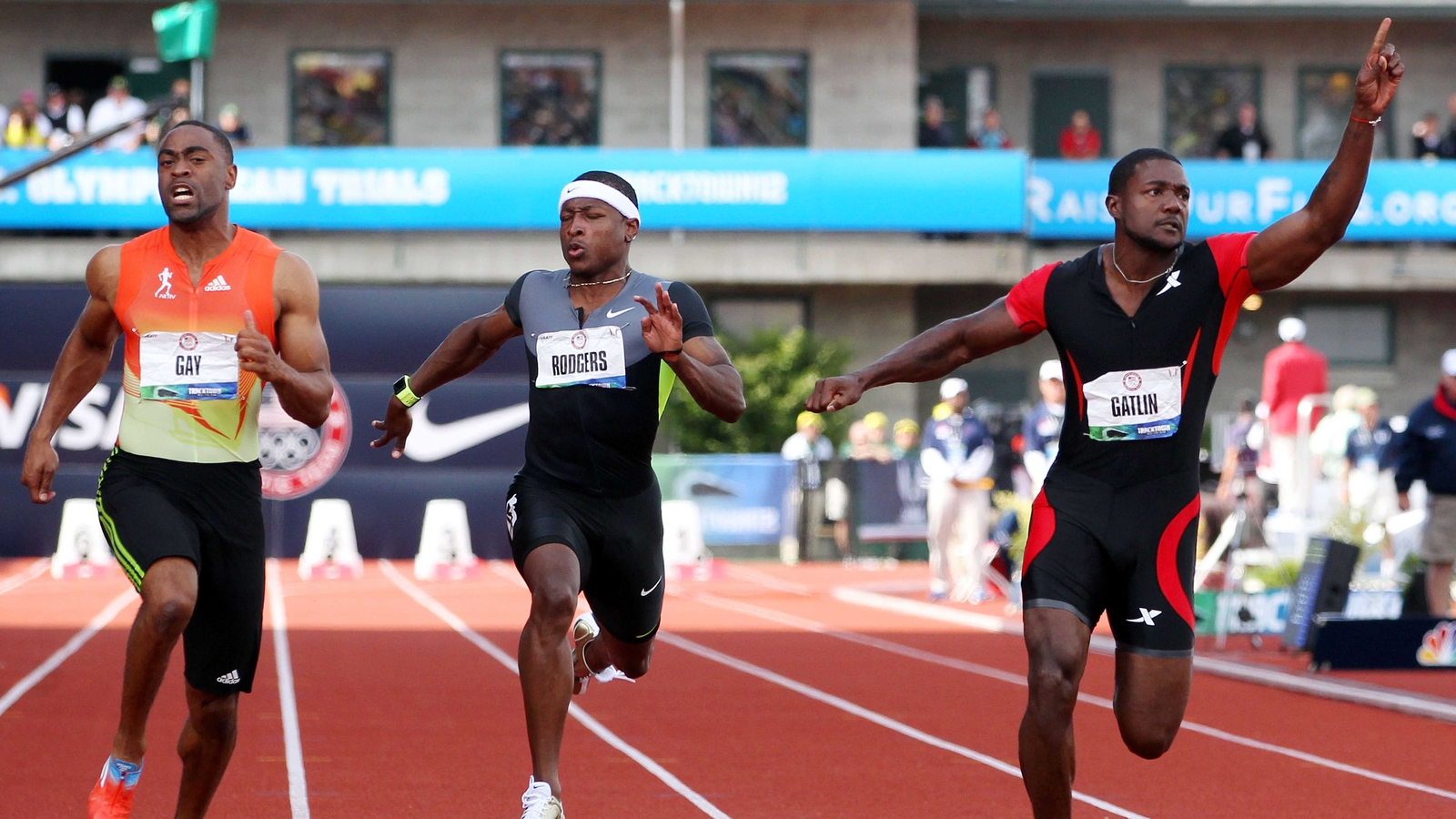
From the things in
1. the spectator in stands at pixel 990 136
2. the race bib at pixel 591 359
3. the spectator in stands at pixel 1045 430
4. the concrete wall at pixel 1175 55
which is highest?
the concrete wall at pixel 1175 55

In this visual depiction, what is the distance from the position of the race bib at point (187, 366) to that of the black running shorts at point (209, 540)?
8.3 inches

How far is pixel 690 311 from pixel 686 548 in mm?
14479

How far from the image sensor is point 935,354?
571 centimetres

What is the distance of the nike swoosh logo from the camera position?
21781mm

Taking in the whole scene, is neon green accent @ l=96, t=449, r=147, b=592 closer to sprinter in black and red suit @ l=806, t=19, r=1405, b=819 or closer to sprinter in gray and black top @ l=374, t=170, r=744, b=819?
sprinter in gray and black top @ l=374, t=170, r=744, b=819

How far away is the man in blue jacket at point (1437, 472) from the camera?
12.6 meters

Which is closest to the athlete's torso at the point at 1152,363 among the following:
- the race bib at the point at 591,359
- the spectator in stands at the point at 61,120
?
the race bib at the point at 591,359

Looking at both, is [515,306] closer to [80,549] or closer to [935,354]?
[935,354]

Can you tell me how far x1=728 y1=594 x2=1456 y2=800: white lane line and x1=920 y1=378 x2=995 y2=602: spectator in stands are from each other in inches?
71.3

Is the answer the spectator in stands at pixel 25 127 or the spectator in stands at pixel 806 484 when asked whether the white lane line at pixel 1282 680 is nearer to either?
the spectator in stands at pixel 806 484

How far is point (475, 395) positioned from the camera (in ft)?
72.1

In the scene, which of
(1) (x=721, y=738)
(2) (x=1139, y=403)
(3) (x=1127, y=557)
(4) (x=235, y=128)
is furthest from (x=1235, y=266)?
(4) (x=235, y=128)

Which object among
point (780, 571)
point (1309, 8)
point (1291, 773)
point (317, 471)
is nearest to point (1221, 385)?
point (1309, 8)

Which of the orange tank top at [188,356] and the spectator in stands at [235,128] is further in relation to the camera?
the spectator in stands at [235,128]
